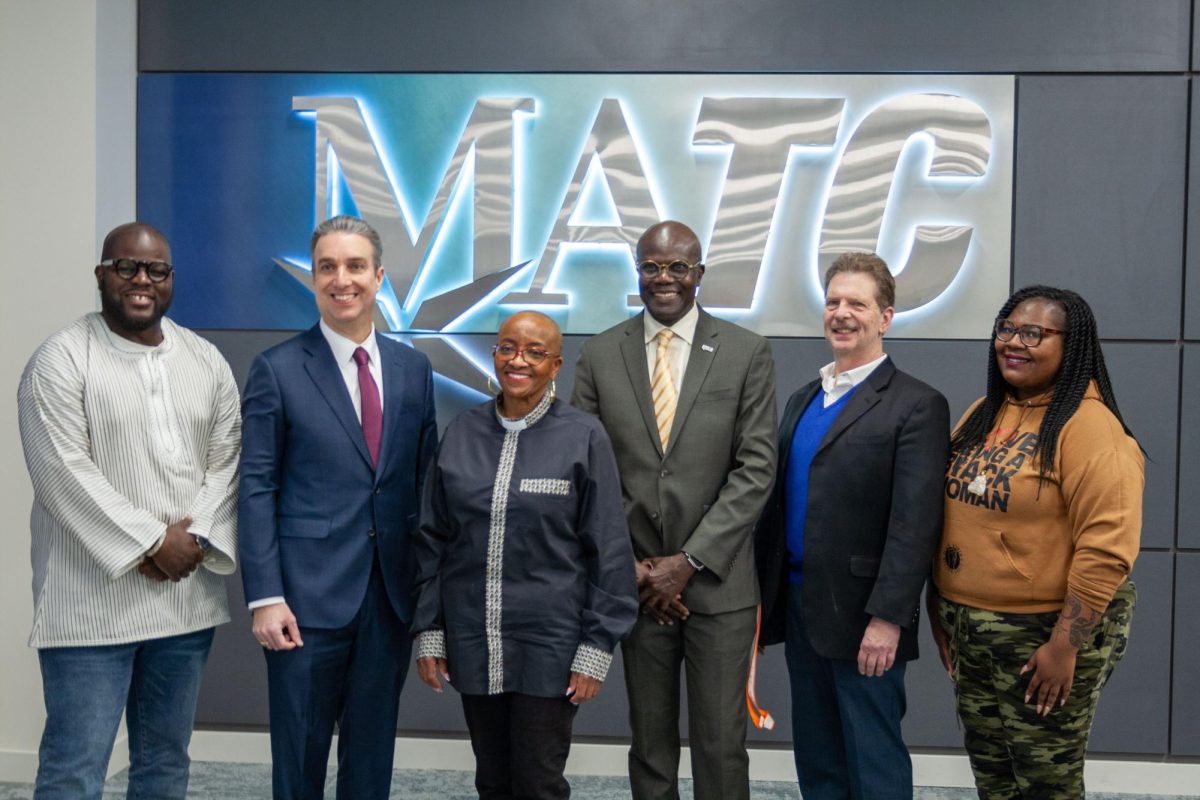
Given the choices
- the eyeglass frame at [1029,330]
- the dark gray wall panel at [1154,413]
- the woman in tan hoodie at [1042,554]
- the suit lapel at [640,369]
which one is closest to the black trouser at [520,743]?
the suit lapel at [640,369]

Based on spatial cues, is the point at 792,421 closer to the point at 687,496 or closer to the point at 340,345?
the point at 687,496

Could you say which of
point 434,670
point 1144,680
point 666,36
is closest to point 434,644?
point 434,670

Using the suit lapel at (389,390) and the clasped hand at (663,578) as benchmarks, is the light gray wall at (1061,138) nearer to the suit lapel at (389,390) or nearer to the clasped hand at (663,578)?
the clasped hand at (663,578)

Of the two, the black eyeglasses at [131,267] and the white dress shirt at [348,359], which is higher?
the black eyeglasses at [131,267]

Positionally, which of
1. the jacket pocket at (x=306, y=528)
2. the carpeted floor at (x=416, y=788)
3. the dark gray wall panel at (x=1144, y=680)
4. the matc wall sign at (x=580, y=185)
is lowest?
the carpeted floor at (x=416, y=788)

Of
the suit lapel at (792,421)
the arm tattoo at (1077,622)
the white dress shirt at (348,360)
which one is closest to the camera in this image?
the arm tattoo at (1077,622)

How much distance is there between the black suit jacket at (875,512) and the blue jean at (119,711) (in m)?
1.63

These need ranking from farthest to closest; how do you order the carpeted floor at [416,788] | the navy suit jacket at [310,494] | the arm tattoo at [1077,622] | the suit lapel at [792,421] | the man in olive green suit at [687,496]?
the carpeted floor at [416,788] → the suit lapel at [792,421] → the man in olive green suit at [687,496] → the navy suit jacket at [310,494] → the arm tattoo at [1077,622]

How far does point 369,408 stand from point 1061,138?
9.32 feet

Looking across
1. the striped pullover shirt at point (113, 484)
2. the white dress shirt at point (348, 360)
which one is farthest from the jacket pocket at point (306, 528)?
the white dress shirt at point (348, 360)

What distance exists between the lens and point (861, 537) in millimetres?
2627

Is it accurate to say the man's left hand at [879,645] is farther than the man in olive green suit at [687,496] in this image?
No

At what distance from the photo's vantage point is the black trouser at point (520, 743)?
2.37 metres

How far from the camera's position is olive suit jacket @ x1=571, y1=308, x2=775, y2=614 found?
107 inches
